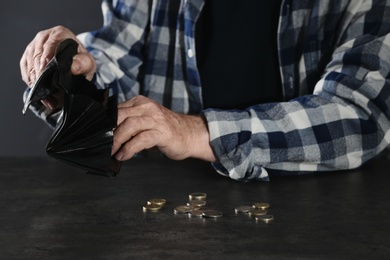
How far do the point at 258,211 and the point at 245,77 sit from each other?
3.01 feet

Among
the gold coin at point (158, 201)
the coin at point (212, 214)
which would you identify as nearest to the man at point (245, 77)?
the gold coin at point (158, 201)

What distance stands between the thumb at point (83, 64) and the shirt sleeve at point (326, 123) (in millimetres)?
407

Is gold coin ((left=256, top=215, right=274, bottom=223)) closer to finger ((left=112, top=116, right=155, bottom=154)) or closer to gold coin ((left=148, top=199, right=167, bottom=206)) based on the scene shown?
gold coin ((left=148, top=199, right=167, bottom=206))

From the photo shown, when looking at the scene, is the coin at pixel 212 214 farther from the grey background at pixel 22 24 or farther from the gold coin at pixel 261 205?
the grey background at pixel 22 24

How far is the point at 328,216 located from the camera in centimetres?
129

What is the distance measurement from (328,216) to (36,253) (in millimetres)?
506

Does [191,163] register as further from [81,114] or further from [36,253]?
[36,253]

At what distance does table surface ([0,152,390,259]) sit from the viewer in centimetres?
110

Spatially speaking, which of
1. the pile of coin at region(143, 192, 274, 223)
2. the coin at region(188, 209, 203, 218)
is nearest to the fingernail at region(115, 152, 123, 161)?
the pile of coin at region(143, 192, 274, 223)

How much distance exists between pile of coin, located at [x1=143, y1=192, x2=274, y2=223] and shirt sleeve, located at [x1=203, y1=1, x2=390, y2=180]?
0.79 feet

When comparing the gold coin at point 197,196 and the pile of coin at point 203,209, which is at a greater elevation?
the pile of coin at point 203,209

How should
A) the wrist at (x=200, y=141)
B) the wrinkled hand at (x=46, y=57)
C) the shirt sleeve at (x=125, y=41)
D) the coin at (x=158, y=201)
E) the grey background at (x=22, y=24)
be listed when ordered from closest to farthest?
1. the coin at (x=158, y=201)
2. the wrist at (x=200, y=141)
3. the wrinkled hand at (x=46, y=57)
4. the shirt sleeve at (x=125, y=41)
5. the grey background at (x=22, y=24)

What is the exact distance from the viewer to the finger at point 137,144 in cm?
146

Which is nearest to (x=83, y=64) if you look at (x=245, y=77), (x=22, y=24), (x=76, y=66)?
(x=76, y=66)
